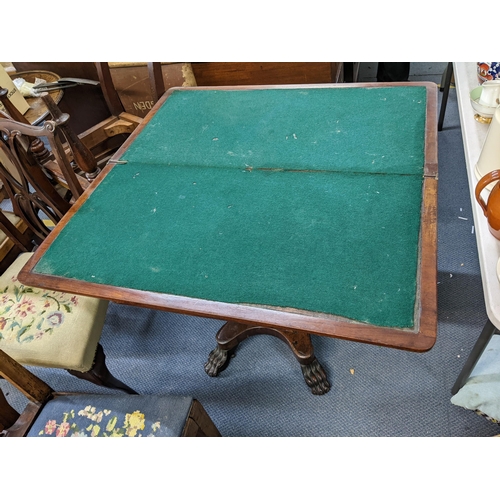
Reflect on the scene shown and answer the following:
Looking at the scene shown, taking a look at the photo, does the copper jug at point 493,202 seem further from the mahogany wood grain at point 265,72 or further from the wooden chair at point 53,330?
the mahogany wood grain at point 265,72

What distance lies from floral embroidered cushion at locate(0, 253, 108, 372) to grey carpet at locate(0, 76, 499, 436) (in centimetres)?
48

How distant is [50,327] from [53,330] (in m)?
0.02

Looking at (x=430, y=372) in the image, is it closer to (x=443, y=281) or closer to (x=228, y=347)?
(x=443, y=281)

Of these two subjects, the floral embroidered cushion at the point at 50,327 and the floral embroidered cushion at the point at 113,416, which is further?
the floral embroidered cushion at the point at 50,327

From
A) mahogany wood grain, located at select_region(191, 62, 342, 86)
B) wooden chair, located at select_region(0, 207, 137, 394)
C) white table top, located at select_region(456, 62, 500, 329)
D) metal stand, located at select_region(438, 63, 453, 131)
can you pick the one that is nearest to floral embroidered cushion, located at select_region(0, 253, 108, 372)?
wooden chair, located at select_region(0, 207, 137, 394)

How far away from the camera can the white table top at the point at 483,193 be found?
1021mm

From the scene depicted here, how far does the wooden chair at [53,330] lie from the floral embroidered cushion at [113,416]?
0.16 meters

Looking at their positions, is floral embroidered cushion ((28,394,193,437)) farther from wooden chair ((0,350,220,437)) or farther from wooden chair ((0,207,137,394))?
wooden chair ((0,207,137,394))

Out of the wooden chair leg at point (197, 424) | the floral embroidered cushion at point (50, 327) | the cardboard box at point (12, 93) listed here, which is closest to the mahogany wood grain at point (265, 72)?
the cardboard box at point (12, 93)

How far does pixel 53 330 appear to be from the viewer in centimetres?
132

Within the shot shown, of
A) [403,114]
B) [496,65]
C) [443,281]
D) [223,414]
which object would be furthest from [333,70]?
[223,414]

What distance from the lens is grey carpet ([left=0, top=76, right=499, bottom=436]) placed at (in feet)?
4.82

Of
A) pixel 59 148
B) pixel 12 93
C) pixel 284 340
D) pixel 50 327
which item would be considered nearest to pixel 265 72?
pixel 12 93

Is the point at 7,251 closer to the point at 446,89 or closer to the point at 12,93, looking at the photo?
the point at 12,93
